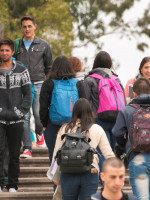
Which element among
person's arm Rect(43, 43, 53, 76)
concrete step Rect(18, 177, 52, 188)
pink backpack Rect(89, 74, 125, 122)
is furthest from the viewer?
person's arm Rect(43, 43, 53, 76)

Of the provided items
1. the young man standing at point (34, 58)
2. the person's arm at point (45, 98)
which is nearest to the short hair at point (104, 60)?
the person's arm at point (45, 98)

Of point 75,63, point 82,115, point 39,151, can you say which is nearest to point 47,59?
point 75,63

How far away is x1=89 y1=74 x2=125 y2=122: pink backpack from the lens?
29.5 ft

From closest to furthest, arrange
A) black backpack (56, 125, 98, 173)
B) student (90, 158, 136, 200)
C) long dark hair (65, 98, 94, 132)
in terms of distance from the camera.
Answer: student (90, 158, 136, 200), black backpack (56, 125, 98, 173), long dark hair (65, 98, 94, 132)

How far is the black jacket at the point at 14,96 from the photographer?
9.09 m

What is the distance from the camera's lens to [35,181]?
1034 cm

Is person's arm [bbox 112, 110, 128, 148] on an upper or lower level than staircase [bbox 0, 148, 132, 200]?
upper

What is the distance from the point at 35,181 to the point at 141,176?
10.7ft

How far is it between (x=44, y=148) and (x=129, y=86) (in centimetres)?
233

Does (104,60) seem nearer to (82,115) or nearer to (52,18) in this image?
(82,115)

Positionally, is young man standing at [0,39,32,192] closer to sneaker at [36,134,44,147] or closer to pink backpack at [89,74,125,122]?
pink backpack at [89,74,125,122]

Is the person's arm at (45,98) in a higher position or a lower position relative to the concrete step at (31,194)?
higher

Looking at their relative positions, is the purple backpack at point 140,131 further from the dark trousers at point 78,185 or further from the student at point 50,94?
the student at point 50,94

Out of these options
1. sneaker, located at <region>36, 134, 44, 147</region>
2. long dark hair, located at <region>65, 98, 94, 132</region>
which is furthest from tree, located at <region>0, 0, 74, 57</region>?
long dark hair, located at <region>65, 98, 94, 132</region>
